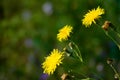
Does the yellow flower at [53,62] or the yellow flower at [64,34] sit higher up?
the yellow flower at [64,34]

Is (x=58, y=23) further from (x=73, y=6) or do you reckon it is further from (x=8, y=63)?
(x=8, y=63)

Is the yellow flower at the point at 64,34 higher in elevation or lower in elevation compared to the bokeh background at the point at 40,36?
lower

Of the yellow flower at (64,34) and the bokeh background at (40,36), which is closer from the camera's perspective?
the yellow flower at (64,34)

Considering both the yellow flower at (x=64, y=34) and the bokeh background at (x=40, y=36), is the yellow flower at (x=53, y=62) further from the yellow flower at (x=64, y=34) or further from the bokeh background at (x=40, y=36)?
the bokeh background at (x=40, y=36)

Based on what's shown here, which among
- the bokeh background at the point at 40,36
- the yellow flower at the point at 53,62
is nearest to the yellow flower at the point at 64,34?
the yellow flower at the point at 53,62

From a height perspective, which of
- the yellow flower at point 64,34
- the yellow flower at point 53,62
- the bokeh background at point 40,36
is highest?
the bokeh background at point 40,36

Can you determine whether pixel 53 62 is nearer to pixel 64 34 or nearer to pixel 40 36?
pixel 64 34

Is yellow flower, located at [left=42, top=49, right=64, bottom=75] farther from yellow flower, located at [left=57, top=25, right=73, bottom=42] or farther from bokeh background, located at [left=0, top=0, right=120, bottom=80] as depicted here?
bokeh background, located at [left=0, top=0, right=120, bottom=80]

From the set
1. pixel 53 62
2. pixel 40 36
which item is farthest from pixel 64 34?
pixel 40 36

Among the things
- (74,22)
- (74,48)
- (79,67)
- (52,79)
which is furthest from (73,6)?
(74,48)
